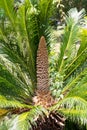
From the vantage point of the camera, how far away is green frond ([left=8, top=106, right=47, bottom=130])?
5.35 meters

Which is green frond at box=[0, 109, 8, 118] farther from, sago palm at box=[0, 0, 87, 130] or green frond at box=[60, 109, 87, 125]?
green frond at box=[60, 109, 87, 125]

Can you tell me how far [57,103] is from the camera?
6.13 m

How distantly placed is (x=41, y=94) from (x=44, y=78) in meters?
0.33

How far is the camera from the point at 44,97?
6504 millimetres

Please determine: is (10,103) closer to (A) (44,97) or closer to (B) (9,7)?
(A) (44,97)

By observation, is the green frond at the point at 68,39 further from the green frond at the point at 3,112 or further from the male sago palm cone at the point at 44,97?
the green frond at the point at 3,112

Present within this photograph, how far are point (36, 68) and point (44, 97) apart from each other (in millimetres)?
635

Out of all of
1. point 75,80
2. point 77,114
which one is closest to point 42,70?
point 75,80

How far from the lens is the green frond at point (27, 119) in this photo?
17.6 ft

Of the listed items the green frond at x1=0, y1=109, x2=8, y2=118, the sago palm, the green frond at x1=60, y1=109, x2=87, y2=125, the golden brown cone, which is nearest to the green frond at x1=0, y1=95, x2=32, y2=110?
the sago palm

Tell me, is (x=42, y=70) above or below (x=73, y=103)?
above

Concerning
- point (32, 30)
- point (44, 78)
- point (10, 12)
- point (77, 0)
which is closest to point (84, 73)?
point (44, 78)

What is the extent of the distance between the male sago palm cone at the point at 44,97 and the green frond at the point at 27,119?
25cm

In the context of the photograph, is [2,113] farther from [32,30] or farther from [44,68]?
[32,30]
